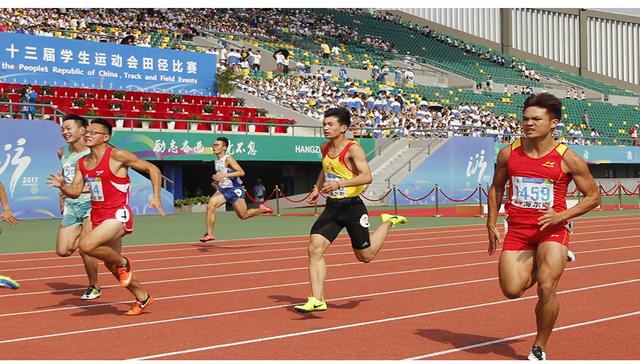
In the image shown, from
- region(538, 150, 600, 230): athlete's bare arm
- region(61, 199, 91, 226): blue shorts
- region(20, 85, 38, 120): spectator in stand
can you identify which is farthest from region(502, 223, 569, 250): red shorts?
region(20, 85, 38, 120): spectator in stand

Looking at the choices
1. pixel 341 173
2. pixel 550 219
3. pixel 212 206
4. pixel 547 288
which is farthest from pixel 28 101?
pixel 547 288

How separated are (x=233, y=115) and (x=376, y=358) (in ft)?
93.3

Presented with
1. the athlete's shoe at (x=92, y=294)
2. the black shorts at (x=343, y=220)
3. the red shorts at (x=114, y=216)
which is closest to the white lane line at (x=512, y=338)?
the black shorts at (x=343, y=220)

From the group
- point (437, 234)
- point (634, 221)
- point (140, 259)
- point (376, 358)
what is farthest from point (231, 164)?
point (634, 221)

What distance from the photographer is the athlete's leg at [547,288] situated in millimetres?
6508

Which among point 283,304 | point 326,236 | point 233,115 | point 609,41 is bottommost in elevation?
point 283,304

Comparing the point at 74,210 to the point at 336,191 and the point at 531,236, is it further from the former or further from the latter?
the point at 531,236

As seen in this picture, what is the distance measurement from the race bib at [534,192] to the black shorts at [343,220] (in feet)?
8.89

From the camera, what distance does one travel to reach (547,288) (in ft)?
21.4

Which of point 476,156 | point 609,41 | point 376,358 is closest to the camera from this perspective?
point 376,358

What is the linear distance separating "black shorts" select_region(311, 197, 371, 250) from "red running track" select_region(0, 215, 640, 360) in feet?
2.38

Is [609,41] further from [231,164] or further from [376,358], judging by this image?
[376,358]

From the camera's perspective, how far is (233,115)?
34688mm

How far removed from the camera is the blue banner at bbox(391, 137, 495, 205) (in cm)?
3678
